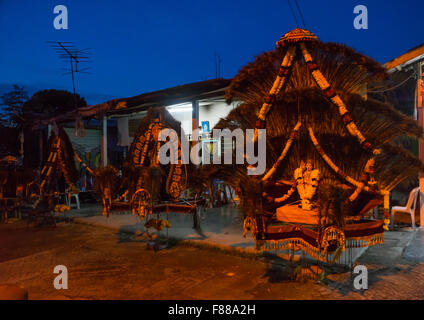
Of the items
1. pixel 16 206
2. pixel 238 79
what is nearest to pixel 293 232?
pixel 238 79

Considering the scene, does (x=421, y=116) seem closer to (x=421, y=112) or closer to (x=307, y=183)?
(x=421, y=112)

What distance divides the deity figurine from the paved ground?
1.06m

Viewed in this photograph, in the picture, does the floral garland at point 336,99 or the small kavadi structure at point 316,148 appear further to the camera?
the floral garland at point 336,99

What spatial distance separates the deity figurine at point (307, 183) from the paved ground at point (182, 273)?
3.48ft

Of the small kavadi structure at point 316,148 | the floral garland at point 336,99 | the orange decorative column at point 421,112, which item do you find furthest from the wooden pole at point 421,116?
the floral garland at point 336,99

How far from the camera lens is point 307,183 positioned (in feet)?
17.0

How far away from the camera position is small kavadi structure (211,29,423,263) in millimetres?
4438

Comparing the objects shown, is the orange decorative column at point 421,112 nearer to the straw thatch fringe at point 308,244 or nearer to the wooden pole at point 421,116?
the wooden pole at point 421,116

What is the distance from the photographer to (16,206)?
1072 cm

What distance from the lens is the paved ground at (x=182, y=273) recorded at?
14.2 ft

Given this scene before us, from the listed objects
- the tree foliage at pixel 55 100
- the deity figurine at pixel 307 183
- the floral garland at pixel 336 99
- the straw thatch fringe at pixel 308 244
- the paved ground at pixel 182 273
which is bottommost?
the paved ground at pixel 182 273

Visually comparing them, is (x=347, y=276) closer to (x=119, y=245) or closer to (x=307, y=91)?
(x=307, y=91)

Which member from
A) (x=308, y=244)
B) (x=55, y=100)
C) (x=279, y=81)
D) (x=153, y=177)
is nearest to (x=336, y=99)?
(x=279, y=81)

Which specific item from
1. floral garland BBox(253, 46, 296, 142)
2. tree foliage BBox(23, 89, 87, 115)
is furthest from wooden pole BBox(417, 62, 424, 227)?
tree foliage BBox(23, 89, 87, 115)
